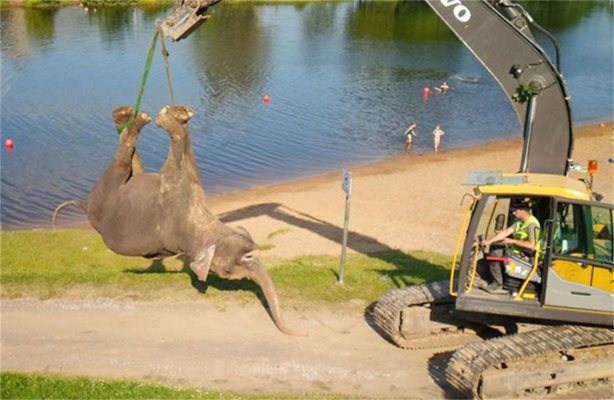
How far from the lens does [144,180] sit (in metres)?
10.3

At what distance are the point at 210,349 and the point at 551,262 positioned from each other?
5343 mm

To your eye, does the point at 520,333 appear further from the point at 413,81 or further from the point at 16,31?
the point at 16,31

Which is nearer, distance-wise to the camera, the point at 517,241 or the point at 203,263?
the point at 203,263

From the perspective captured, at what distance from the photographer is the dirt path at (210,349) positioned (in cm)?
1134

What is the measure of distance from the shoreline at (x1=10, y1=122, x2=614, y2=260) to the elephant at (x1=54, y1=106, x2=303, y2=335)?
800 centimetres

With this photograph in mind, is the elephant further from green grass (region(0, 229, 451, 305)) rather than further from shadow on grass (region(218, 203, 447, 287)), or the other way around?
shadow on grass (region(218, 203, 447, 287))

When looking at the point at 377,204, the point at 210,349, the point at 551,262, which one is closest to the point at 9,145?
the point at 377,204

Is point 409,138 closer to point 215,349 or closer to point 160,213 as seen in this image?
point 215,349

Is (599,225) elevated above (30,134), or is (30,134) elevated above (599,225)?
(599,225)

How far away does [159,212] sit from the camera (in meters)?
10.3

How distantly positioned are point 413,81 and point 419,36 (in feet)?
62.6

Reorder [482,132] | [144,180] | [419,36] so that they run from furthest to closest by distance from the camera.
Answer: [419,36] → [482,132] → [144,180]

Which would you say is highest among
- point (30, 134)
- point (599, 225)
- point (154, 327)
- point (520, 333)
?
point (599, 225)

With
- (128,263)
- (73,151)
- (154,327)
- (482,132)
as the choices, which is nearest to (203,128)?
(73,151)
